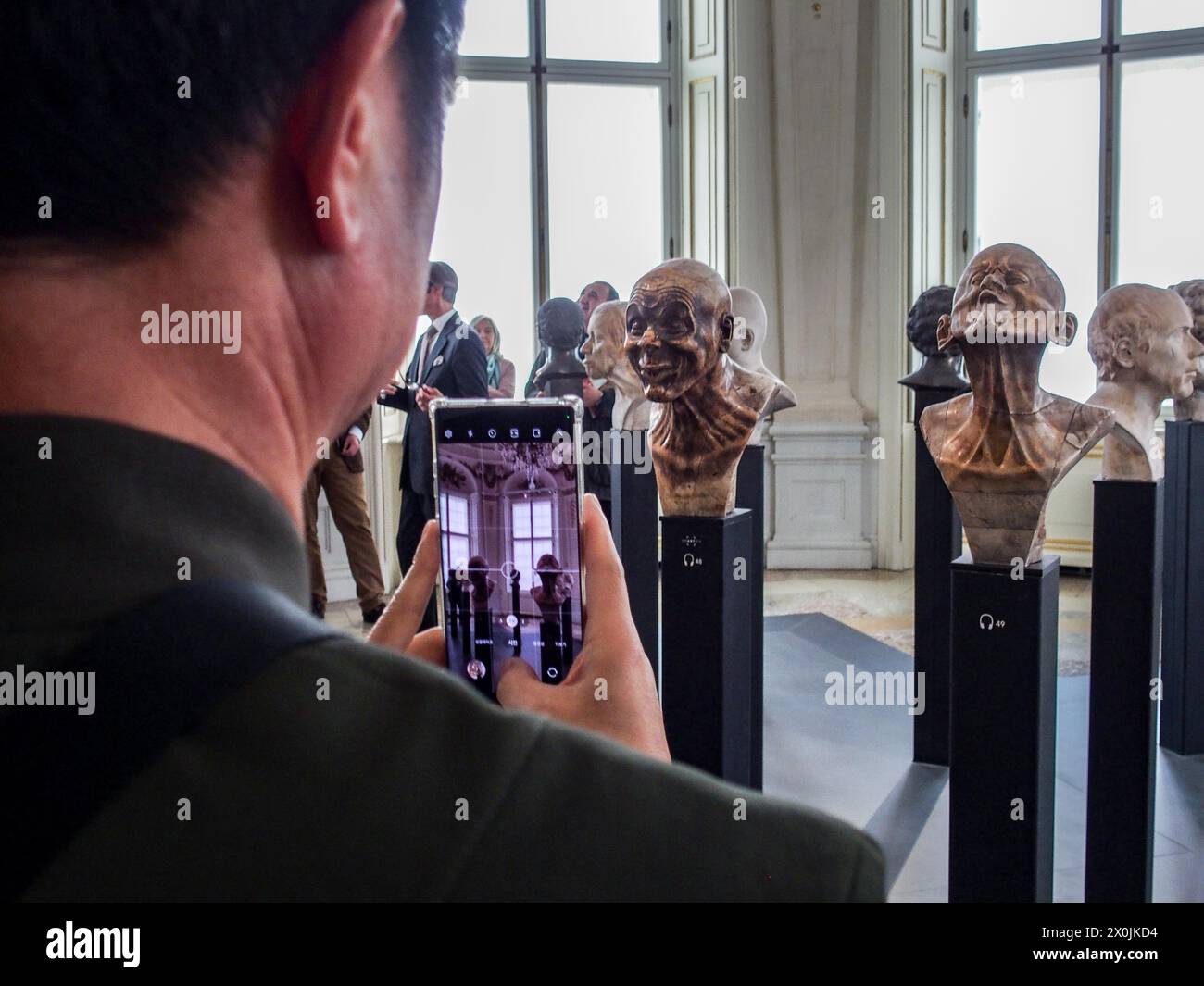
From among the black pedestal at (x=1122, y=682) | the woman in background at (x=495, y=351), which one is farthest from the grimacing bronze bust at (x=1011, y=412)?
the woman in background at (x=495, y=351)

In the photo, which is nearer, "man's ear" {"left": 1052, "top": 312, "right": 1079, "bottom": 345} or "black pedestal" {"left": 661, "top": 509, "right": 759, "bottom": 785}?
"man's ear" {"left": 1052, "top": 312, "right": 1079, "bottom": 345}

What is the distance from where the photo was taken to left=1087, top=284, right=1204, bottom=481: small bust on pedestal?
12.8ft

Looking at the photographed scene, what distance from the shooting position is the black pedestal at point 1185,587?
4508mm

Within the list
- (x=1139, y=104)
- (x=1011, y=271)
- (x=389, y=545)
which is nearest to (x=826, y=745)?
(x=1011, y=271)

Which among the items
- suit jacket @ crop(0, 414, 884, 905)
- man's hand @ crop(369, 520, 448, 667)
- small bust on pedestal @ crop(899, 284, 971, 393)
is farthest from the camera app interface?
small bust on pedestal @ crop(899, 284, 971, 393)

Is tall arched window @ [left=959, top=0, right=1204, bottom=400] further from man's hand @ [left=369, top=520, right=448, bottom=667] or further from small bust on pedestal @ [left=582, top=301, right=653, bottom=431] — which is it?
man's hand @ [left=369, top=520, right=448, bottom=667]

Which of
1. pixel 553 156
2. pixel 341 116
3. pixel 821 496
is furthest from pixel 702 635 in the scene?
pixel 553 156

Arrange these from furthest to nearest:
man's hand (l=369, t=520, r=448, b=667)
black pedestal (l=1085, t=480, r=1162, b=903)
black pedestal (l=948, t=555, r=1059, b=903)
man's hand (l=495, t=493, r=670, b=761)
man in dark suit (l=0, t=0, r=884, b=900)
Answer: black pedestal (l=1085, t=480, r=1162, b=903) < black pedestal (l=948, t=555, r=1059, b=903) < man's hand (l=369, t=520, r=448, b=667) < man's hand (l=495, t=493, r=670, b=761) < man in dark suit (l=0, t=0, r=884, b=900)

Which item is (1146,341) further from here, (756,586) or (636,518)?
(636,518)

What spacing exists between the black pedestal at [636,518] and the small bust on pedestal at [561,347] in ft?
2.23

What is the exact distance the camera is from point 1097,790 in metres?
3.40

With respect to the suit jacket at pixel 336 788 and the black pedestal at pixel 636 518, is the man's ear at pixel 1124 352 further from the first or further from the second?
the suit jacket at pixel 336 788

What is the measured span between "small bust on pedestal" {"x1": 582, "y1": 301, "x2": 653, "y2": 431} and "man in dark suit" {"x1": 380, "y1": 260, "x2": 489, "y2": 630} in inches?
21.6

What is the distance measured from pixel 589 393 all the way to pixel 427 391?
835mm
